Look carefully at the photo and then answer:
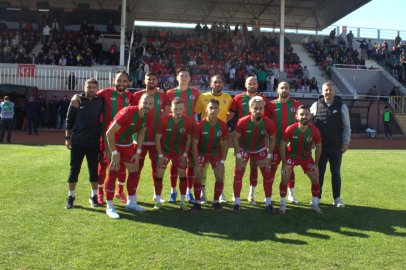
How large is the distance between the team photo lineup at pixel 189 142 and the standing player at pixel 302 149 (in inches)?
0.6

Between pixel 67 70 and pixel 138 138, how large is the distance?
16.4m

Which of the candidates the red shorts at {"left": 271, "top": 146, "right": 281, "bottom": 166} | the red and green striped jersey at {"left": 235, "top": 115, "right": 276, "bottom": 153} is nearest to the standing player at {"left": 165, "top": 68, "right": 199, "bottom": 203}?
the red and green striped jersey at {"left": 235, "top": 115, "right": 276, "bottom": 153}

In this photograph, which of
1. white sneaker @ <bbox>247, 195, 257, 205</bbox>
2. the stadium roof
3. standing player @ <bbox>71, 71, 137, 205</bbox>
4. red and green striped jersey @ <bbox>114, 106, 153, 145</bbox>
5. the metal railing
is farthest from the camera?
the stadium roof

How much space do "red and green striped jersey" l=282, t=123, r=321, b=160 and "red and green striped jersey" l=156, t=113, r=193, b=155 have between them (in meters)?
1.56

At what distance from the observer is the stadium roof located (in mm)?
30516

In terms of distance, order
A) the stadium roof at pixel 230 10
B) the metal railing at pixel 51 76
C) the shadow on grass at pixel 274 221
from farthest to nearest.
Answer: the stadium roof at pixel 230 10 → the metal railing at pixel 51 76 → the shadow on grass at pixel 274 221

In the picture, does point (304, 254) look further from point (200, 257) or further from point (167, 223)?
point (167, 223)

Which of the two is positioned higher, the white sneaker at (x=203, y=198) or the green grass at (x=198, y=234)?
the white sneaker at (x=203, y=198)

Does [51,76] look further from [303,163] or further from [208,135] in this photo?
[303,163]

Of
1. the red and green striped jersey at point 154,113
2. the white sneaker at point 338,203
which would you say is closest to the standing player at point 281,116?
the white sneaker at point 338,203

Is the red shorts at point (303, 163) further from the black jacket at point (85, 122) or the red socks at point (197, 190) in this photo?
the black jacket at point (85, 122)

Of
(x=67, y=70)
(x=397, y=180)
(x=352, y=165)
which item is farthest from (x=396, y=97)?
(x=67, y=70)

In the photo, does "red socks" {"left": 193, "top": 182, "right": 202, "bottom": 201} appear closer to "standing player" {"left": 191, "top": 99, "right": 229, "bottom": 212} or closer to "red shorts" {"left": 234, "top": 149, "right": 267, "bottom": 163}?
"standing player" {"left": 191, "top": 99, "right": 229, "bottom": 212}

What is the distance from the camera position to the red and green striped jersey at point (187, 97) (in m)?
6.16
